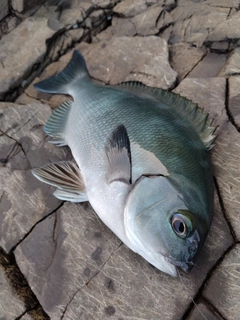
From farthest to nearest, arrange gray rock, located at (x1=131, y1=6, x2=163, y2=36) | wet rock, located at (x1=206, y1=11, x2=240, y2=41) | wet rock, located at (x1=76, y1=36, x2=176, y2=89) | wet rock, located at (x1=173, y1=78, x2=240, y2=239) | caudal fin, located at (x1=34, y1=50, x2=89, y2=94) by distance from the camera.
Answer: gray rock, located at (x1=131, y1=6, x2=163, y2=36), wet rock, located at (x1=206, y1=11, x2=240, y2=41), wet rock, located at (x1=76, y1=36, x2=176, y2=89), caudal fin, located at (x1=34, y1=50, x2=89, y2=94), wet rock, located at (x1=173, y1=78, x2=240, y2=239)

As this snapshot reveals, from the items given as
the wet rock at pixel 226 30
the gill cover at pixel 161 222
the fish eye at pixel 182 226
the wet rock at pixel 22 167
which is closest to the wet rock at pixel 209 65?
the wet rock at pixel 226 30

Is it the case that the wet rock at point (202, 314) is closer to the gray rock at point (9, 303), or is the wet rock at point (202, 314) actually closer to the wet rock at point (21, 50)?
the gray rock at point (9, 303)

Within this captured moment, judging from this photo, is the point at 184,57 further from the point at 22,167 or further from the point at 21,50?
the point at 22,167

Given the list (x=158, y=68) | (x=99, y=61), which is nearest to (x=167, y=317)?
(x=158, y=68)

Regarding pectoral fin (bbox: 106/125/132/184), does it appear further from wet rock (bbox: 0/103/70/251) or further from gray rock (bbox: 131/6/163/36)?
gray rock (bbox: 131/6/163/36)

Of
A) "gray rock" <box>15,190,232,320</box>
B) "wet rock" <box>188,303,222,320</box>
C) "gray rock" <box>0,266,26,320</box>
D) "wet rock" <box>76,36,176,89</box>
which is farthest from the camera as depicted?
"wet rock" <box>76,36,176,89</box>

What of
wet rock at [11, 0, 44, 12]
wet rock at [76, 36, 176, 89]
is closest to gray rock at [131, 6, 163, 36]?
wet rock at [76, 36, 176, 89]
